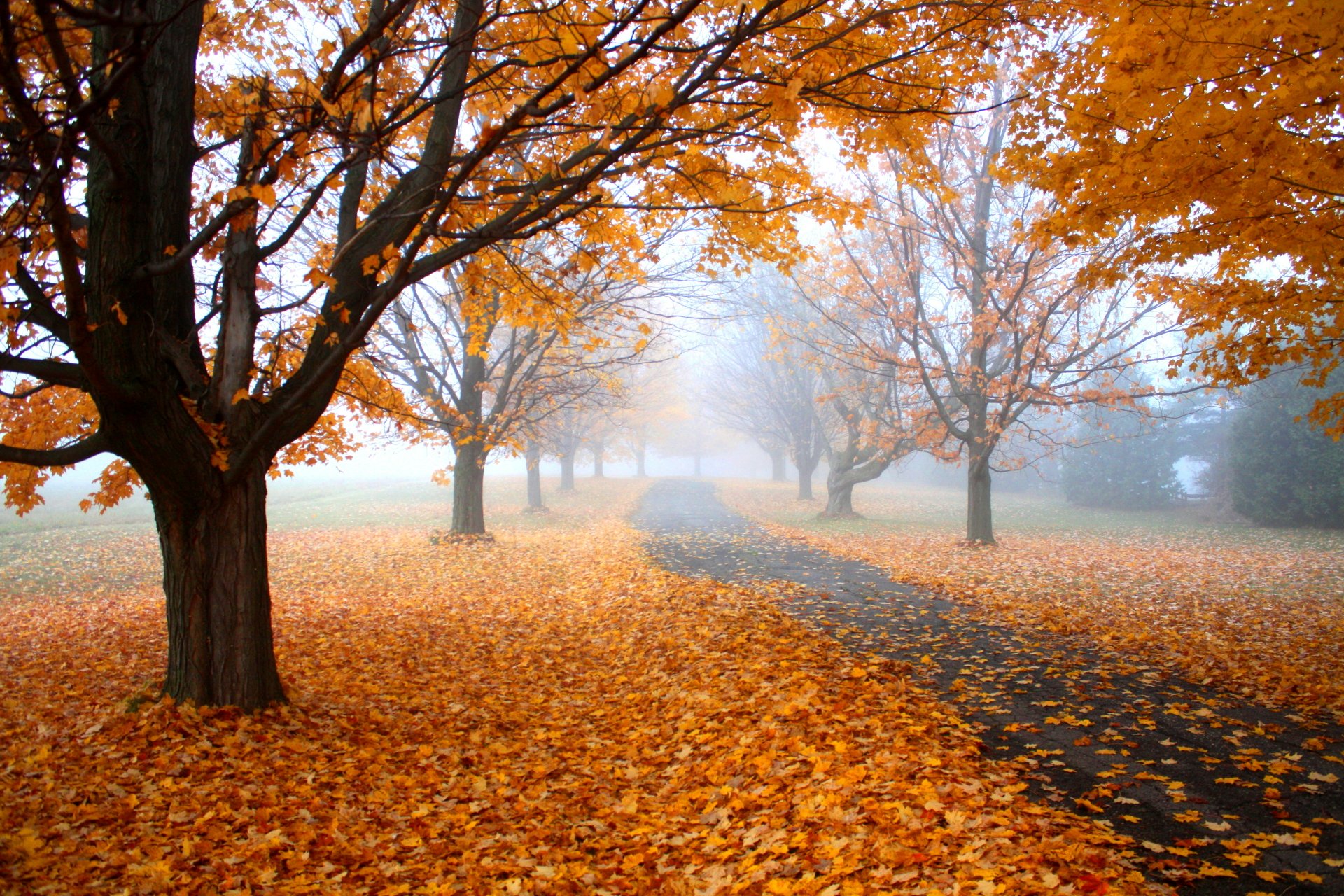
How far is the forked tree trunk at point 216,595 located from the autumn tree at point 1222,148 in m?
6.79

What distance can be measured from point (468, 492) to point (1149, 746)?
11994 mm

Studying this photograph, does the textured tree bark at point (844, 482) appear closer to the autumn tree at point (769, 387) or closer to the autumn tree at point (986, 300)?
the autumn tree at point (769, 387)

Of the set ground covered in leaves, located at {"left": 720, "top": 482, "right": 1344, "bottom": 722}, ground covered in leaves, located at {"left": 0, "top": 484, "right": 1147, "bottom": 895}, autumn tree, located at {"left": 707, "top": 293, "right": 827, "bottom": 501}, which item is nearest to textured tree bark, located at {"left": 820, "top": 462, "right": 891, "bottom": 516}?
ground covered in leaves, located at {"left": 720, "top": 482, "right": 1344, "bottom": 722}

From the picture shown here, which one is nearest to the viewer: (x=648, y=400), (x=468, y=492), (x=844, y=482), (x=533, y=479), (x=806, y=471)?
(x=468, y=492)

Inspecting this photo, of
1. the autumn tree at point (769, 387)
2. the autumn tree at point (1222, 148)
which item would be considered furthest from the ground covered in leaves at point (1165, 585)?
the autumn tree at point (769, 387)

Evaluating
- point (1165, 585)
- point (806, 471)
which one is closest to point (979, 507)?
point (1165, 585)

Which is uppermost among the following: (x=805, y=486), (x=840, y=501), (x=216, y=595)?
(x=216, y=595)

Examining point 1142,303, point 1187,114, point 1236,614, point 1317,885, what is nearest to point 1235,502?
point 1142,303

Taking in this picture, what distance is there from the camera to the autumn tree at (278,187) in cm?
371

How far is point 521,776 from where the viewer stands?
406cm

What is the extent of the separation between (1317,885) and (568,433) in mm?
25429

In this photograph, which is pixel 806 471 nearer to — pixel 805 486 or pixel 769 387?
pixel 805 486

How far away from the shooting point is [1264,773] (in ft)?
11.5

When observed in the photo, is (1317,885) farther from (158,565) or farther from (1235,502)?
(1235,502)
